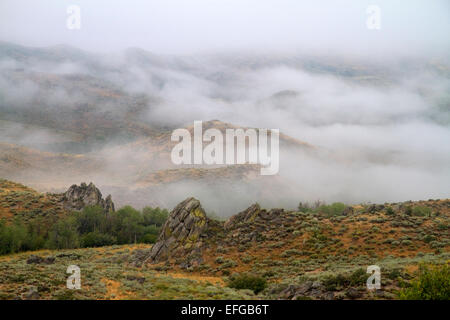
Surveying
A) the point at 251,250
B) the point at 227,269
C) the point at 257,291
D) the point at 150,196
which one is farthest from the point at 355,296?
the point at 150,196

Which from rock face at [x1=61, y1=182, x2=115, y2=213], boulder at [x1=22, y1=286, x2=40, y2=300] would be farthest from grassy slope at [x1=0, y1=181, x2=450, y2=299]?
rock face at [x1=61, y1=182, x2=115, y2=213]

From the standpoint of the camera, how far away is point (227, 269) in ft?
126

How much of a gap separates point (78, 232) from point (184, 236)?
41.1m

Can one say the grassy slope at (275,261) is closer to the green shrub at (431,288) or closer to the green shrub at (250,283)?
the green shrub at (250,283)

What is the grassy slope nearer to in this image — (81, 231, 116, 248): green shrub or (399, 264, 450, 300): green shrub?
(399, 264, 450, 300): green shrub

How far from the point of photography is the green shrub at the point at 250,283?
29594mm

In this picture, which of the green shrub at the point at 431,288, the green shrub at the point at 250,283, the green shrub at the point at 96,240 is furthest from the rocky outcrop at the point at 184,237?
the green shrub at the point at 96,240

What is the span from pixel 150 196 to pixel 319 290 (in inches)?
6619

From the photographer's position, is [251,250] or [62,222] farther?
[62,222]

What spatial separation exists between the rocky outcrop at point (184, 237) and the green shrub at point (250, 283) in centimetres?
1123

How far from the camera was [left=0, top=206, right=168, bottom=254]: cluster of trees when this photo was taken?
63.1 metres
